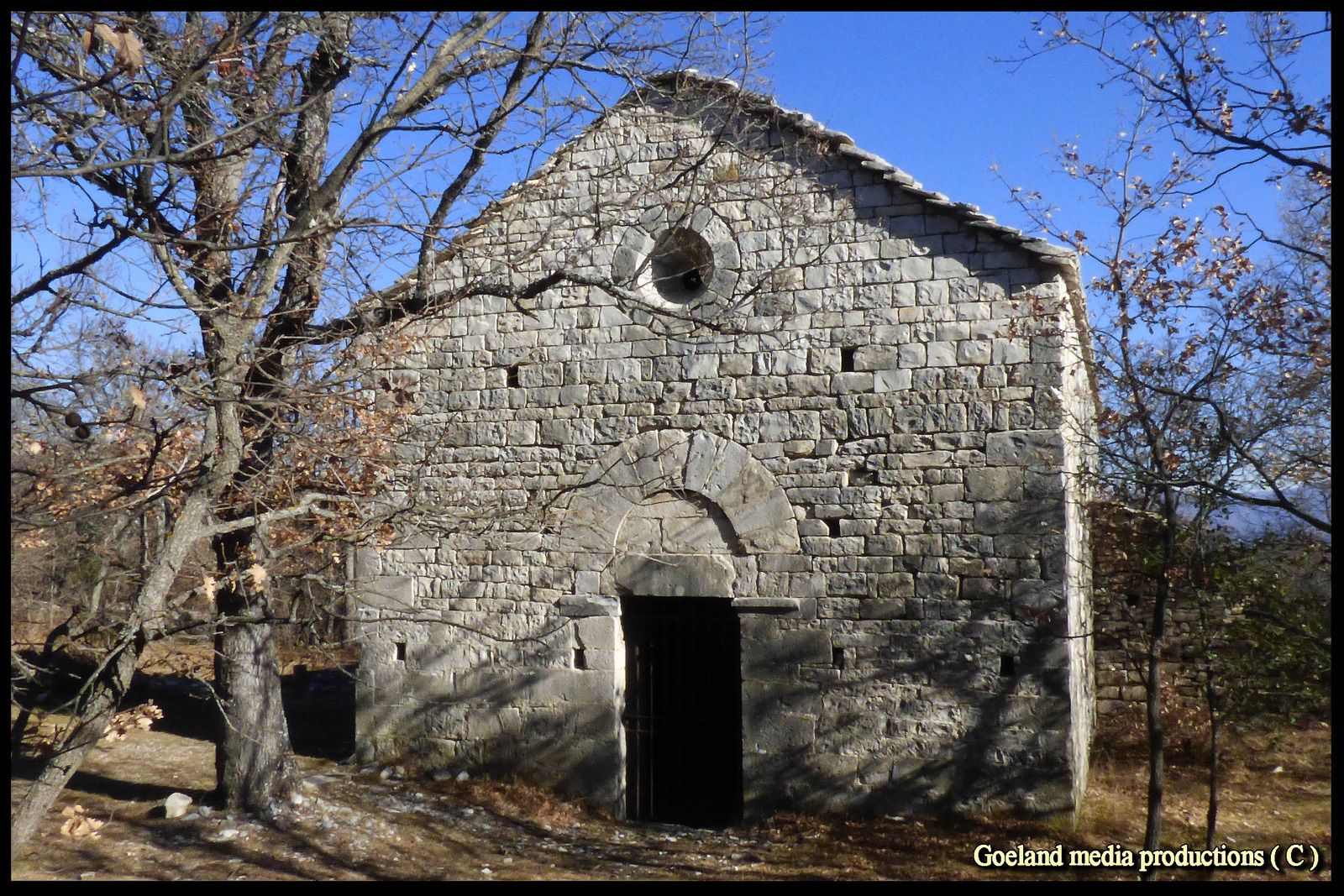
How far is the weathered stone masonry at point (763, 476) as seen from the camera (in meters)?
6.92

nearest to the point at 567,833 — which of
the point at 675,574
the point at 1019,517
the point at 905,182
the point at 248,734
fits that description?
the point at 675,574

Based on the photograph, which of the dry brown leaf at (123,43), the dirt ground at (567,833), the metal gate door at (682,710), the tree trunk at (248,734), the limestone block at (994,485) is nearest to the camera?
the dry brown leaf at (123,43)

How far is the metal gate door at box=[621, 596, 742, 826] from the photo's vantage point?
8023 millimetres

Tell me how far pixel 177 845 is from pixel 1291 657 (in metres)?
7.67

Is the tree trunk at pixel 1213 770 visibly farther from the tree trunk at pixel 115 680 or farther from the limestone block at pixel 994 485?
the tree trunk at pixel 115 680

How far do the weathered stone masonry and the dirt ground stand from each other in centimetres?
28

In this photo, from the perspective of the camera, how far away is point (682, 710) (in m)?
8.13

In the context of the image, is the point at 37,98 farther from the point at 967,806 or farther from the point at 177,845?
the point at 967,806

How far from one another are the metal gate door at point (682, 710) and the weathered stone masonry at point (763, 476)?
0.79 feet

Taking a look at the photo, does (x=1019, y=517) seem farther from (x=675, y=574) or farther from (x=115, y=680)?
(x=115, y=680)

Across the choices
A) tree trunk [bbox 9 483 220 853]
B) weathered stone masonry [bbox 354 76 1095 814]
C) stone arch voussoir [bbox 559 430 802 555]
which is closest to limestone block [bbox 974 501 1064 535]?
weathered stone masonry [bbox 354 76 1095 814]

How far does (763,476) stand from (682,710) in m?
2.24

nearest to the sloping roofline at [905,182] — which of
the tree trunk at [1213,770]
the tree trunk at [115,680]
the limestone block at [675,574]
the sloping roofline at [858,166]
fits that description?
the sloping roofline at [858,166]

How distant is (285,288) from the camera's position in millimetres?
6109
